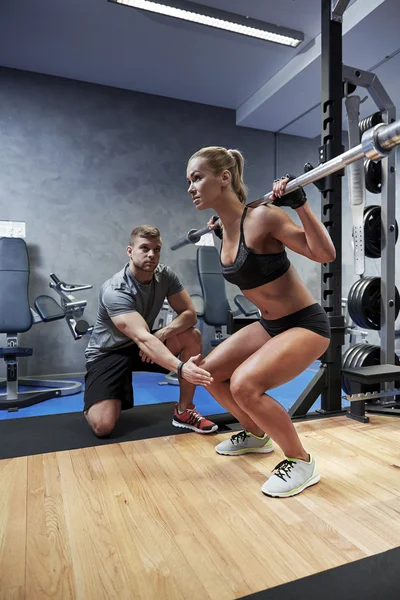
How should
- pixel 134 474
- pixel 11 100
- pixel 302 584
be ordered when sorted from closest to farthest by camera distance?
pixel 302 584 → pixel 134 474 → pixel 11 100

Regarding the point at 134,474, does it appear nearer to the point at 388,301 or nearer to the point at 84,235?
the point at 388,301

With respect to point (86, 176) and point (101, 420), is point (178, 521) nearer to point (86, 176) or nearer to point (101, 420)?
point (101, 420)

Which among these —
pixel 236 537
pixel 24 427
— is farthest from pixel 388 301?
pixel 24 427

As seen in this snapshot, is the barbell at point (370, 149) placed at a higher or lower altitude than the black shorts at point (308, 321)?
higher

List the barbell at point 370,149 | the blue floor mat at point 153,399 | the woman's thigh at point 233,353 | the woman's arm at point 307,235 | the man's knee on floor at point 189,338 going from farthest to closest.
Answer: the blue floor mat at point 153,399, the man's knee on floor at point 189,338, the woman's thigh at point 233,353, the woman's arm at point 307,235, the barbell at point 370,149

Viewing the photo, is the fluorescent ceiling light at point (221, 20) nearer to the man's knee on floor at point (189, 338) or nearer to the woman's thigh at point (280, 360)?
the man's knee on floor at point (189, 338)

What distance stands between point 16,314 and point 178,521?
2839mm

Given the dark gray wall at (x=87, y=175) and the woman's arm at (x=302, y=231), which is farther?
the dark gray wall at (x=87, y=175)

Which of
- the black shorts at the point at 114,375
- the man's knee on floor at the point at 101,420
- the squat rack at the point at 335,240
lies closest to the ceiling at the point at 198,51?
the squat rack at the point at 335,240

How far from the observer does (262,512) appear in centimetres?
147

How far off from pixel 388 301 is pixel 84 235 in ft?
11.0

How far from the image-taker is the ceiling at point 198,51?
353cm

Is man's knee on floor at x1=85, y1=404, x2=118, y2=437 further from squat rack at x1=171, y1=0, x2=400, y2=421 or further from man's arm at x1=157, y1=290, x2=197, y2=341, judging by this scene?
squat rack at x1=171, y1=0, x2=400, y2=421

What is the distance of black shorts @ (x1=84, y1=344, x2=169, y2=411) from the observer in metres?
2.42
